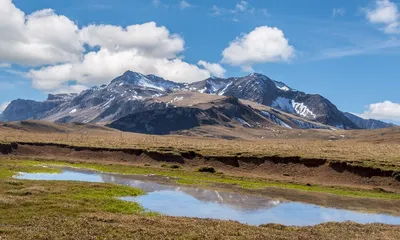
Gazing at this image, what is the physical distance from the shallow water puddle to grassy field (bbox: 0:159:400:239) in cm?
533

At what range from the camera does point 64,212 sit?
3578cm

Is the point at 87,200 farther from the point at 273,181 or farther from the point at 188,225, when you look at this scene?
the point at 273,181

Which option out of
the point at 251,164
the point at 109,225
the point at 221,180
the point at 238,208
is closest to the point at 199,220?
the point at 109,225

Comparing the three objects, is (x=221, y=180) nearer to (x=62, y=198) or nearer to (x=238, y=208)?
(x=238, y=208)

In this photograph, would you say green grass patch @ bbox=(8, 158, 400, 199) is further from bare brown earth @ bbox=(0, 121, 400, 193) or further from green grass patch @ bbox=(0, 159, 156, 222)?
green grass patch @ bbox=(0, 159, 156, 222)

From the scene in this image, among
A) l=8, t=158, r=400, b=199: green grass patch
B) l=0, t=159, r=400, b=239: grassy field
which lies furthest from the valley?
l=8, t=158, r=400, b=199: green grass patch

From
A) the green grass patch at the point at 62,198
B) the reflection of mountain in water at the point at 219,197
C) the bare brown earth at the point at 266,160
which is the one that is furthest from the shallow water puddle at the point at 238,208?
the bare brown earth at the point at 266,160

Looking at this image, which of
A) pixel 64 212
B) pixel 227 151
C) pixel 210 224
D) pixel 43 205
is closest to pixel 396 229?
pixel 210 224

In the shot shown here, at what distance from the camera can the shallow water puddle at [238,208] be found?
43.2 meters

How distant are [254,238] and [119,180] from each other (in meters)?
44.1

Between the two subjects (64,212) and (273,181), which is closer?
(64,212)

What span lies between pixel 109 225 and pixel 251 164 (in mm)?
62070

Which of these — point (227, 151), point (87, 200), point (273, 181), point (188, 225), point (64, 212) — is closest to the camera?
point (188, 225)

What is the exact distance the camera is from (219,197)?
183 feet
